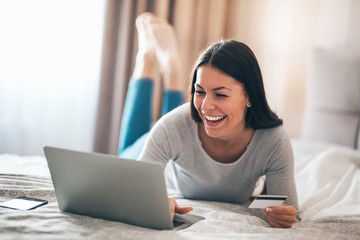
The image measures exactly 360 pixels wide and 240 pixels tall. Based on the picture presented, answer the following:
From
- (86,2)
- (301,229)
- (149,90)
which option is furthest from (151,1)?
(301,229)

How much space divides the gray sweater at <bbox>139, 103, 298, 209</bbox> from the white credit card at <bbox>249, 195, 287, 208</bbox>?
0.19m

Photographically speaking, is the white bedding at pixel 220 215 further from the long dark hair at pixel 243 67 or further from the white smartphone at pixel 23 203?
the long dark hair at pixel 243 67

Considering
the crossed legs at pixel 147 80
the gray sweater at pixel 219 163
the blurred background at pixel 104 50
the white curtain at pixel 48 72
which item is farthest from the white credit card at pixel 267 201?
the white curtain at pixel 48 72

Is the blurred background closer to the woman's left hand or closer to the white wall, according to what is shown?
the white wall

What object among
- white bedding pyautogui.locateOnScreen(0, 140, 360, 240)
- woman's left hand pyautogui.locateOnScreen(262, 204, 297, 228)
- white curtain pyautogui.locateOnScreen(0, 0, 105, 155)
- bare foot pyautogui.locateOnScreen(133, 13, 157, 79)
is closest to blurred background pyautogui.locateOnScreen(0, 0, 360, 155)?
white curtain pyautogui.locateOnScreen(0, 0, 105, 155)

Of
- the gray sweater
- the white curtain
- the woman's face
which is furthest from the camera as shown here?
the white curtain

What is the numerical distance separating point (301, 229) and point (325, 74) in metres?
1.71

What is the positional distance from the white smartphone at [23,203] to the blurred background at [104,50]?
62.6 inches

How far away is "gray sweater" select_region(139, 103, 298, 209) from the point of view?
1.39 meters

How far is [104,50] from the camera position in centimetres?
293

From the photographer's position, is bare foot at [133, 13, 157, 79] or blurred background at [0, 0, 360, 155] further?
blurred background at [0, 0, 360, 155]

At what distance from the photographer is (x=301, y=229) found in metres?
1.20

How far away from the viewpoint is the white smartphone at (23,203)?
110 cm

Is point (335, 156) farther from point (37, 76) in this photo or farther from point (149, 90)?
point (37, 76)
